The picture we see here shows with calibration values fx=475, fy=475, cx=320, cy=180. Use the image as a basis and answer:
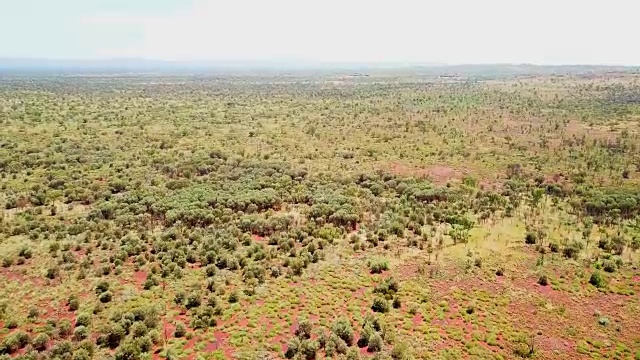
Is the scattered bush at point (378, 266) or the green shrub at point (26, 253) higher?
the green shrub at point (26, 253)

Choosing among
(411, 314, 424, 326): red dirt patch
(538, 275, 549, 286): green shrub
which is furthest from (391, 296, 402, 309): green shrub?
(538, 275, 549, 286): green shrub

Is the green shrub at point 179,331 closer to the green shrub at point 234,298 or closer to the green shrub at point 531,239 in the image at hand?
the green shrub at point 234,298

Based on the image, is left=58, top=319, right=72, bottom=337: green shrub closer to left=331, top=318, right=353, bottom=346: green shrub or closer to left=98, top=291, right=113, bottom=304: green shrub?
left=98, top=291, right=113, bottom=304: green shrub

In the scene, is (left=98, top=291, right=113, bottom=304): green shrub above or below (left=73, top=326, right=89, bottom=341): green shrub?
above

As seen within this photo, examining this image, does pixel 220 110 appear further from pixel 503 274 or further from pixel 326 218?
pixel 503 274

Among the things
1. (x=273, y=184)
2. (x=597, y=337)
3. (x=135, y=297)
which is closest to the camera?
(x=597, y=337)

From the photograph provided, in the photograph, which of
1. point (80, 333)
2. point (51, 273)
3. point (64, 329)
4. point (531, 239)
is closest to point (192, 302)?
point (80, 333)

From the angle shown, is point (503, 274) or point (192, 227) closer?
point (503, 274)

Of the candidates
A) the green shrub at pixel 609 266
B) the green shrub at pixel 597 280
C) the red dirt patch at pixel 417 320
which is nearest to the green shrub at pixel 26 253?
the red dirt patch at pixel 417 320

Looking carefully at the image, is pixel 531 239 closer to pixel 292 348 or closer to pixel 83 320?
pixel 292 348

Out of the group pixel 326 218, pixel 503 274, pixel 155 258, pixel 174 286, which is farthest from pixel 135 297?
pixel 503 274

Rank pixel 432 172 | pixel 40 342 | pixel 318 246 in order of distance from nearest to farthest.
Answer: pixel 40 342 → pixel 318 246 → pixel 432 172
